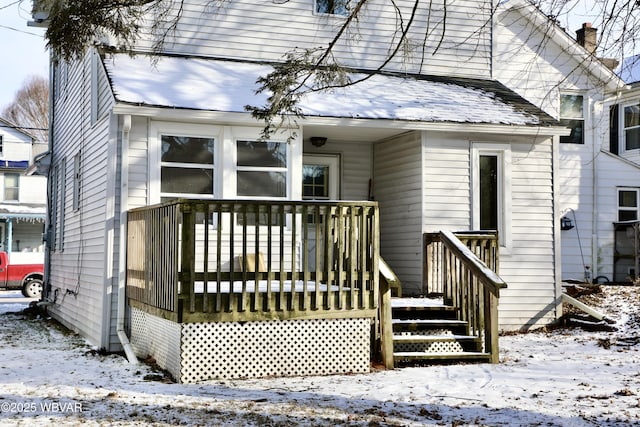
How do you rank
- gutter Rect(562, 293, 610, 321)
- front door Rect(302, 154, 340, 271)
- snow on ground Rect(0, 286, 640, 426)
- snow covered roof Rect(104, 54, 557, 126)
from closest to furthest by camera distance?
1. snow on ground Rect(0, 286, 640, 426)
2. snow covered roof Rect(104, 54, 557, 126)
3. gutter Rect(562, 293, 610, 321)
4. front door Rect(302, 154, 340, 271)

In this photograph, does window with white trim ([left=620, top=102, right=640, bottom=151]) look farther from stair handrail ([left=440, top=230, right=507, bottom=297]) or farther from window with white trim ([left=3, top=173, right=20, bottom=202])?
window with white trim ([left=3, top=173, right=20, bottom=202])

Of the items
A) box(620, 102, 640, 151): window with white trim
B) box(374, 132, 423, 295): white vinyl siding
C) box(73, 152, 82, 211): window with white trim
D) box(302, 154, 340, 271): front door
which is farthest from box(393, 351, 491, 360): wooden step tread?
box(620, 102, 640, 151): window with white trim

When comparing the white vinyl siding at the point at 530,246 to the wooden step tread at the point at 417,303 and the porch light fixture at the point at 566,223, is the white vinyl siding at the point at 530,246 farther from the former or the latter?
the porch light fixture at the point at 566,223

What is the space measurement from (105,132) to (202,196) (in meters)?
1.65

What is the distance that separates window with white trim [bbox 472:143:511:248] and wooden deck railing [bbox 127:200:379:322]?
358 cm

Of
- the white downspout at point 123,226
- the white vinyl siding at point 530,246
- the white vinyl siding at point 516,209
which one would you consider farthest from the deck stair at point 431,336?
the white downspout at point 123,226

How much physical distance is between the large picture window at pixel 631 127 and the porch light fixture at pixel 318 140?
1143cm

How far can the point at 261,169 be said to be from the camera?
10.9 meters

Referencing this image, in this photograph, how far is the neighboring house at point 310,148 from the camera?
10.4m

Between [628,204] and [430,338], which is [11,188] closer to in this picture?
[628,204]

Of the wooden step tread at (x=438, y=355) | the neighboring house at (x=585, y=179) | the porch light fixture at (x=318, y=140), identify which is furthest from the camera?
the neighboring house at (x=585, y=179)

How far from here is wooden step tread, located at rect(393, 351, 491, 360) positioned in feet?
29.5

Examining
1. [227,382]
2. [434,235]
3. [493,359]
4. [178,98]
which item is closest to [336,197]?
[434,235]

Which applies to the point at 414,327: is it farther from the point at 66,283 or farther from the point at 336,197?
the point at 66,283
